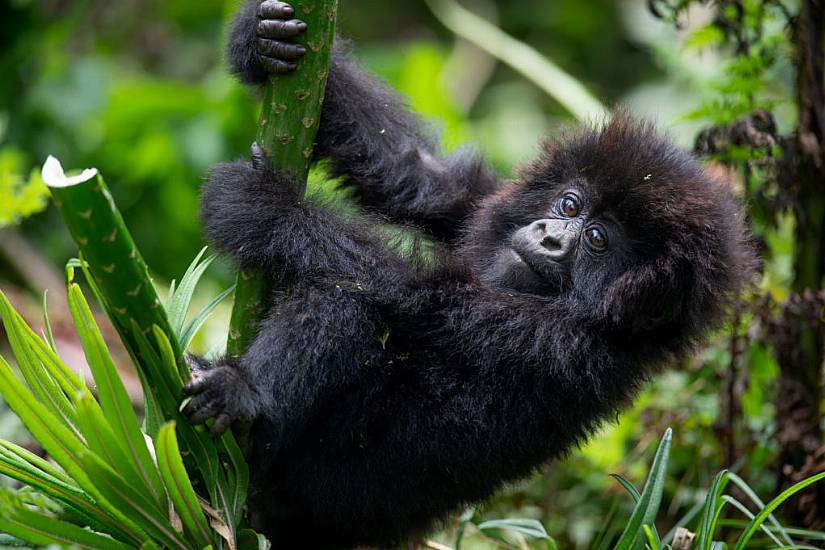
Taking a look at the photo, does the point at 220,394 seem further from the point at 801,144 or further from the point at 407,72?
the point at 407,72

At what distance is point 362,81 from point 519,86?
5.72 m

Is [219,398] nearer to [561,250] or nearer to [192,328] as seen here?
[192,328]

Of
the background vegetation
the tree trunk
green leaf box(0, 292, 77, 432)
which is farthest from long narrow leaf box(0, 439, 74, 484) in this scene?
the tree trunk

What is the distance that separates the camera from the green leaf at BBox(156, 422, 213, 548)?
1998 mm

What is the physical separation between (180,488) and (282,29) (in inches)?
48.8

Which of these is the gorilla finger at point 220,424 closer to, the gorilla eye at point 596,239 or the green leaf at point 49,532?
the green leaf at point 49,532

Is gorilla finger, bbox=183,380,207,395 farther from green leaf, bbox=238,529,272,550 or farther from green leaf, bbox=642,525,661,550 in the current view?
green leaf, bbox=642,525,661,550

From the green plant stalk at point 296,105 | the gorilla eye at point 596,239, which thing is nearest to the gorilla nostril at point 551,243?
the gorilla eye at point 596,239

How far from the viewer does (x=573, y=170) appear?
3023mm

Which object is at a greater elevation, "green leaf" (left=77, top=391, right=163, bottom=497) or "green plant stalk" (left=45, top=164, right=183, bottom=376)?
"green plant stalk" (left=45, top=164, right=183, bottom=376)

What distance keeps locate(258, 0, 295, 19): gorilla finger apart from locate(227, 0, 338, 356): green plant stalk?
1.4 inches

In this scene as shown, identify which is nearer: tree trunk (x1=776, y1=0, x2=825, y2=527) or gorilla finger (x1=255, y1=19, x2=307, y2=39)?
gorilla finger (x1=255, y1=19, x2=307, y2=39)

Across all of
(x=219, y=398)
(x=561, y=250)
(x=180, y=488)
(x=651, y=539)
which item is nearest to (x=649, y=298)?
(x=561, y=250)

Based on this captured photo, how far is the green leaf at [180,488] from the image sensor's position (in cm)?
200
